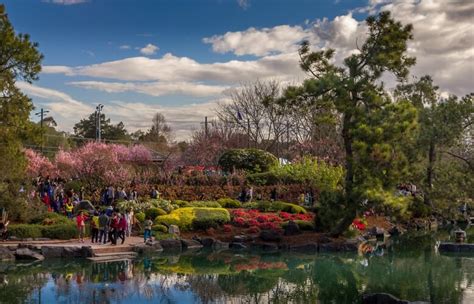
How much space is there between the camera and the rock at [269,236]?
2661 cm

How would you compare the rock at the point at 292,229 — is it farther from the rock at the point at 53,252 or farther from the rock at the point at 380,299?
the rock at the point at 380,299

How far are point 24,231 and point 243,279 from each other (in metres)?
10.7

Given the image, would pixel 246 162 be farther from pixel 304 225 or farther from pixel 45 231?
pixel 45 231

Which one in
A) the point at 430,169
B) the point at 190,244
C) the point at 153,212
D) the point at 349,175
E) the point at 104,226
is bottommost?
the point at 190,244

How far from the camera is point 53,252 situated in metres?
22.0

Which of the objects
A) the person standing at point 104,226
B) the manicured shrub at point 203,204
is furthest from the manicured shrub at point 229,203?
the person standing at point 104,226

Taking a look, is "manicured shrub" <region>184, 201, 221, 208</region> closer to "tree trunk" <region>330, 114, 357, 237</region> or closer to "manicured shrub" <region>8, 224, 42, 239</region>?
"tree trunk" <region>330, 114, 357, 237</region>

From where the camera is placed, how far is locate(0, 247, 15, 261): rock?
2130 cm

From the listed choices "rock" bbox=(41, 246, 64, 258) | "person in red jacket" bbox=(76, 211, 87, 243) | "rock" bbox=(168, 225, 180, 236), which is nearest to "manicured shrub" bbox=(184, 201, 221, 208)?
"rock" bbox=(168, 225, 180, 236)

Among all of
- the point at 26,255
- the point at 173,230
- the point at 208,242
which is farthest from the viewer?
the point at 173,230

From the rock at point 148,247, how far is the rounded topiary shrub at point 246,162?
620 inches

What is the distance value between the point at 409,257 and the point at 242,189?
Result: 1467cm

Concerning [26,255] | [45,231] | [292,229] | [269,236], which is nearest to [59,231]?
[45,231]

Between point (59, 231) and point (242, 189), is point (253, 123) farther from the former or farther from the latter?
point (59, 231)
